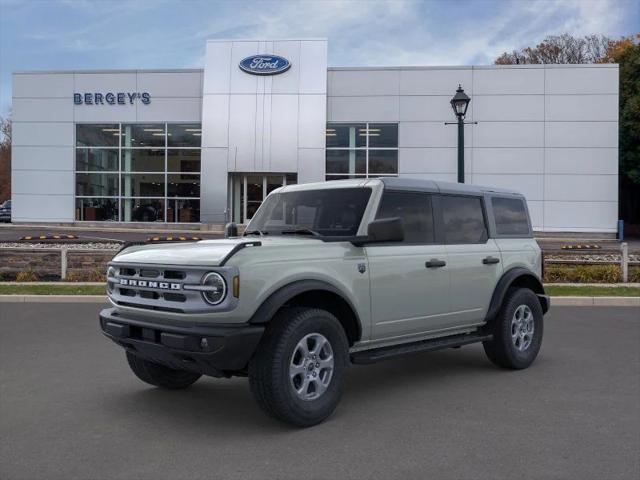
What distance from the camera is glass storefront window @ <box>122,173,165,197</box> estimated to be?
3108 cm

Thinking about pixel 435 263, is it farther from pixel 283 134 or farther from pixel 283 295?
pixel 283 134

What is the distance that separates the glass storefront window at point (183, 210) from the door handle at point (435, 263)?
85.3 ft

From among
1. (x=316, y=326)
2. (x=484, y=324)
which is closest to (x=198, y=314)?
(x=316, y=326)

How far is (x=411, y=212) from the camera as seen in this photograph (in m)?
→ 5.62

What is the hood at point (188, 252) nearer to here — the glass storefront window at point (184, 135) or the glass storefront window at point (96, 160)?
the glass storefront window at point (184, 135)

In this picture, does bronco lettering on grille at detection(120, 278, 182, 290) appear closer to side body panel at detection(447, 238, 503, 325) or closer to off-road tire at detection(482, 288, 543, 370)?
side body panel at detection(447, 238, 503, 325)

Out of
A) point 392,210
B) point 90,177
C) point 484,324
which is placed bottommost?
point 484,324

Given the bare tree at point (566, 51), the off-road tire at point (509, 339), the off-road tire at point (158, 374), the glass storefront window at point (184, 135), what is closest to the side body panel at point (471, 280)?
the off-road tire at point (509, 339)

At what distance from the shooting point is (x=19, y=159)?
30875 mm

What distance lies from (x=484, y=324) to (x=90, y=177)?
1127 inches

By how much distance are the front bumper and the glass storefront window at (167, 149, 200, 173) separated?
27.0 meters

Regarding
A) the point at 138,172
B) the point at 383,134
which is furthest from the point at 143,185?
the point at 383,134

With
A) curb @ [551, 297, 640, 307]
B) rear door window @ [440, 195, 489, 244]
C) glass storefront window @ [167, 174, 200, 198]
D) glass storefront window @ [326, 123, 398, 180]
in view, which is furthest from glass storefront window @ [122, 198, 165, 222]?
rear door window @ [440, 195, 489, 244]

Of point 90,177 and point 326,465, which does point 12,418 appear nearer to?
point 326,465
